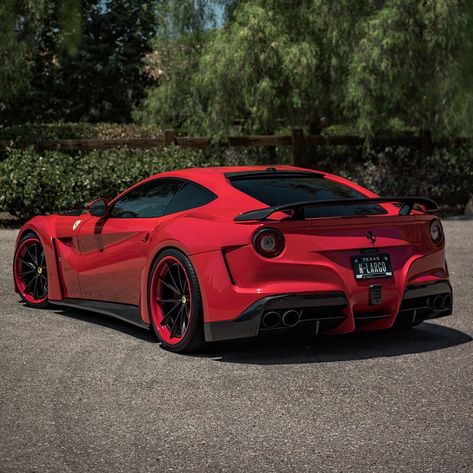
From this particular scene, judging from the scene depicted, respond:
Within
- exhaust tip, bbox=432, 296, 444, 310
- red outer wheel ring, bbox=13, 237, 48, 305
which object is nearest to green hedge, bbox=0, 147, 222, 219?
red outer wheel ring, bbox=13, 237, 48, 305

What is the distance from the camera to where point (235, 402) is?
5695mm

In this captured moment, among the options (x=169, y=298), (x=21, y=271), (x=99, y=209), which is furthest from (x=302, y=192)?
(x=21, y=271)

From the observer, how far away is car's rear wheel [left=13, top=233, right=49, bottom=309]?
884 centimetres

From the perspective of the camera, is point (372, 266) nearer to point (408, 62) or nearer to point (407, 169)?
point (408, 62)

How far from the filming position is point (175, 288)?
704 cm

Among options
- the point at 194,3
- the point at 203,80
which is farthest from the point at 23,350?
the point at 194,3

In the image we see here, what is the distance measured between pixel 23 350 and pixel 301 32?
13.8m

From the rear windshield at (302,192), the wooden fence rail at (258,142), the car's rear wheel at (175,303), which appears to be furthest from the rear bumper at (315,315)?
the wooden fence rail at (258,142)

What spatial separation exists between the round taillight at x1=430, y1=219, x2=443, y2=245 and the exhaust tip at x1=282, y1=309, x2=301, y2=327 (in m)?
1.30

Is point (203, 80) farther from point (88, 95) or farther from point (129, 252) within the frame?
point (88, 95)

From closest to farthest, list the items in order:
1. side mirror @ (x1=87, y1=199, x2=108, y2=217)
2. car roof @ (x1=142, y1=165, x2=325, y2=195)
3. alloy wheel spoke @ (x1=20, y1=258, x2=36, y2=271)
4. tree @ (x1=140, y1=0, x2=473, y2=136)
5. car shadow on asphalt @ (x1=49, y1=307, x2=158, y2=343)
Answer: car roof @ (x1=142, y1=165, x2=325, y2=195)
car shadow on asphalt @ (x1=49, y1=307, x2=158, y2=343)
side mirror @ (x1=87, y1=199, x2=108, y2=217)
alloy wheel spoke @ (x1=20, y1=258, x2=36, y2=271)
tree @ (x1=140, y1=0, x2=473, y2=136)

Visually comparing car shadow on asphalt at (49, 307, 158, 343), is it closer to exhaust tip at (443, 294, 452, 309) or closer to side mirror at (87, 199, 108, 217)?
side mirror at (87, 199, 108, 217)

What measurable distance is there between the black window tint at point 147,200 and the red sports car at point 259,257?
0.04 feet

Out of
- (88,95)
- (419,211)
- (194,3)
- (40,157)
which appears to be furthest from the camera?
(88,95)
